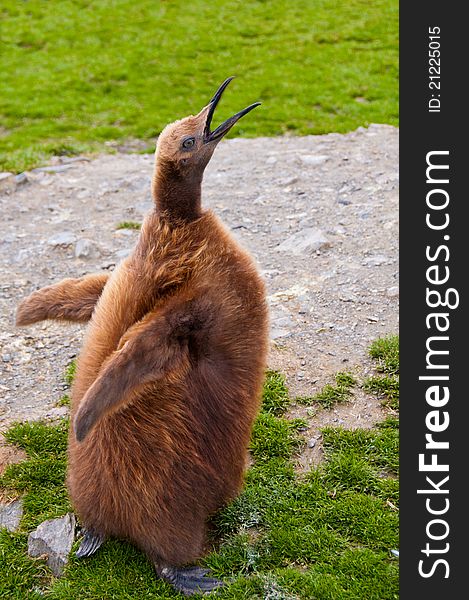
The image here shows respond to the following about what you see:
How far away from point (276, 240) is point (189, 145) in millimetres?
4176

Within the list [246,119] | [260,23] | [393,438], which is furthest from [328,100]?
[393,438]

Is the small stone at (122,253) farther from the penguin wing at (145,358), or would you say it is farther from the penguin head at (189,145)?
the penguin wing at (145,358)

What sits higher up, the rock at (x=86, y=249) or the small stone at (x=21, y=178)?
the small stone at (x=21, y=178)

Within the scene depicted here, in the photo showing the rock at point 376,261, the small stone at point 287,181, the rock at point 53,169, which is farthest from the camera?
the rock at point 53,169

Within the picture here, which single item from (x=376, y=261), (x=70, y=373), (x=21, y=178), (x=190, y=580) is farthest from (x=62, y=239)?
(x=190, y=580)

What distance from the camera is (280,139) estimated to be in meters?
12.5

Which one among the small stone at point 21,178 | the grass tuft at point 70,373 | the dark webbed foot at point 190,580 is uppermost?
the small stone at point 21,178

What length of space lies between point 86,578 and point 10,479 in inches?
46.9

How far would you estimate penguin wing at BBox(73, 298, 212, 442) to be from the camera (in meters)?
3.86

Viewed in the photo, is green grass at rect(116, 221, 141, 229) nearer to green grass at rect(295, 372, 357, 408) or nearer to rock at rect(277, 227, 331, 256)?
rock at rect(277, 227, 331, 256)

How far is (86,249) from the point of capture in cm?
857

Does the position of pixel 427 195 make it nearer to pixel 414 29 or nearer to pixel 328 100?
pixel 414 29

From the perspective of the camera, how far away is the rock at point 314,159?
416 inches

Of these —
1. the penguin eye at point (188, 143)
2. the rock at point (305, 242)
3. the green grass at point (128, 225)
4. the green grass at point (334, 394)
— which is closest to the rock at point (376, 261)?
the rock at point (305, 242)
